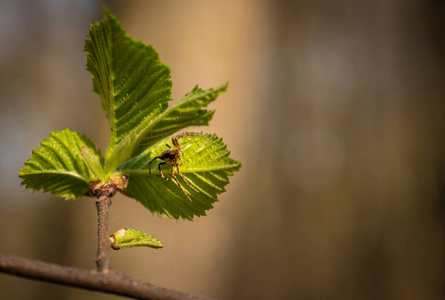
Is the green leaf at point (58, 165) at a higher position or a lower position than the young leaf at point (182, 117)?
lower

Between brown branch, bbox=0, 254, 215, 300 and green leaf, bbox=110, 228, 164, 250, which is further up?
green leaf, bbox=110, 228, 164, 250

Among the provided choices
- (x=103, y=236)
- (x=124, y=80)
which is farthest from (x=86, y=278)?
(x=124, y=80)

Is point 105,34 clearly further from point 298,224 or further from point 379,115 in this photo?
point 379,115

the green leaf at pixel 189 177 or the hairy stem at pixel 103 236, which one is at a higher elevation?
the green leaf at pixel 189 177

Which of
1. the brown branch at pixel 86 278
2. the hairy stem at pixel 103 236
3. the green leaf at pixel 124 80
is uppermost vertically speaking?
the green leaf at pixel 124 80
